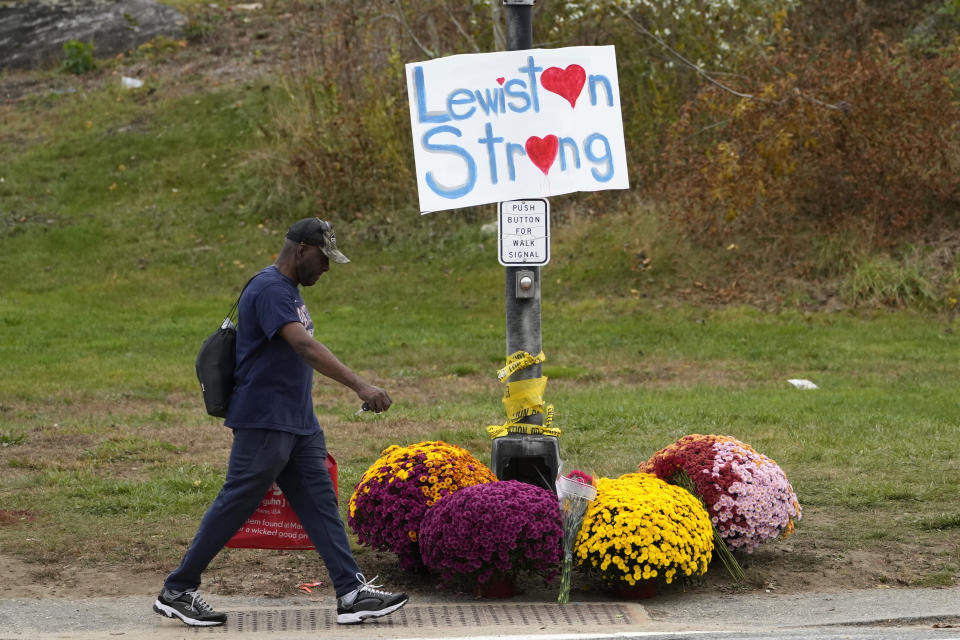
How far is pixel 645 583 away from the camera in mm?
6145

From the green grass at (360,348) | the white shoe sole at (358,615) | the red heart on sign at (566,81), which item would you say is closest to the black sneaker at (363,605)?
the white shoe sole at (358,615)

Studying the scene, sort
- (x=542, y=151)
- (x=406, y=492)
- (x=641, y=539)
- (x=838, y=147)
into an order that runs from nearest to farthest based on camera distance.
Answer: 1. (x=641, y=539)
2. (x=406, y=492)
3. (x=542, y=151)
4. (x=838, y=147)

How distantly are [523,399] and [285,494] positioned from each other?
1519 millimetres

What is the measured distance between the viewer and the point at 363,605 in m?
5.65

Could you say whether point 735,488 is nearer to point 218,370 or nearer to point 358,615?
point 358,615

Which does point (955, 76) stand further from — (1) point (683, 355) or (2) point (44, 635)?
(2) point (44, 635)

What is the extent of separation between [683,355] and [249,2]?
22.8 meters

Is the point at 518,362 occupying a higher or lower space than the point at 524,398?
higher

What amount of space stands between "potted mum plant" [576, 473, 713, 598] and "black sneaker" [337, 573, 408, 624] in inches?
38.5

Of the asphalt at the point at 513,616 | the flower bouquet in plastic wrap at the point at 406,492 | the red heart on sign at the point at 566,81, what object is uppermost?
the red heart on sign at the point at 566,81

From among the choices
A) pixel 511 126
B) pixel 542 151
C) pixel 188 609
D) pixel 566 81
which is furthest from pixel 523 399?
pixel 188 609

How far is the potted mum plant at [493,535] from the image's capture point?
5922 mm

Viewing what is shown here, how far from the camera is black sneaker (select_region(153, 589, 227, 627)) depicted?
18.2 ft

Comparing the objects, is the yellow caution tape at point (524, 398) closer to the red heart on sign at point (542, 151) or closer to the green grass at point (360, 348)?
the red heart on sign at point (542, 151)
